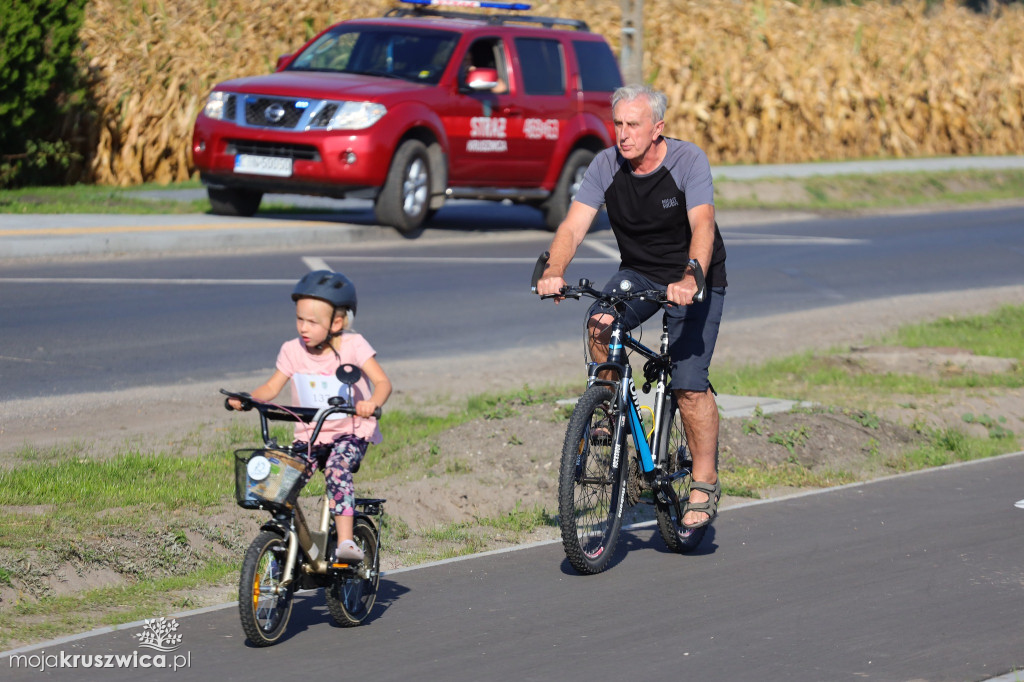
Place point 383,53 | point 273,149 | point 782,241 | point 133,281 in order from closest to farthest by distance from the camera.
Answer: point 133,281
point 273,149
point 383,53
point 782,241

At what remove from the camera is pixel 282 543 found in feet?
16.6

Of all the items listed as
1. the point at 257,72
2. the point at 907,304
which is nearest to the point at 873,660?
the point at 907,304

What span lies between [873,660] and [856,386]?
5.56 meters

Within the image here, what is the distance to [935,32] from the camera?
1363 inches

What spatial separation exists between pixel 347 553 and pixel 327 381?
57cm

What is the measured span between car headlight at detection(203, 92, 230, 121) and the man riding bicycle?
11.4 meters

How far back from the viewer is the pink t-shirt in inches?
207

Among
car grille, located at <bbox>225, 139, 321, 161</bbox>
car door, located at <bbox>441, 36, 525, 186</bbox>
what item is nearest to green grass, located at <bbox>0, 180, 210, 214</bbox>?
car grille, located at <bbox>225, 139, 321, 161</bbox>

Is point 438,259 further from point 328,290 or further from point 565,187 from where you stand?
point 328,290

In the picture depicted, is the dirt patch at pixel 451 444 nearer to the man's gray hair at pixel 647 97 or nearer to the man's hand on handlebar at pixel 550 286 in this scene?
the man's hand on handlebar at pixel 550 286

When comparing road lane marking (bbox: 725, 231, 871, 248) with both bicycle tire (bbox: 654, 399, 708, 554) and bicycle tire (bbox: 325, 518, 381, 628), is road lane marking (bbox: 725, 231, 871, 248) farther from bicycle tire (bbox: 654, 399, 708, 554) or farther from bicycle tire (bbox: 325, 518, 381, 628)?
bicycle tire (bbox: 325, 518, 381, 628)

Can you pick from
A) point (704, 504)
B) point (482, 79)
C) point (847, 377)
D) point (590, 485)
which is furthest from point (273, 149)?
point (590, 485)

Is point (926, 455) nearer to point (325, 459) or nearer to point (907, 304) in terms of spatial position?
point (325, 459)

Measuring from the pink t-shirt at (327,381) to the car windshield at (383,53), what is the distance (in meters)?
12.9
